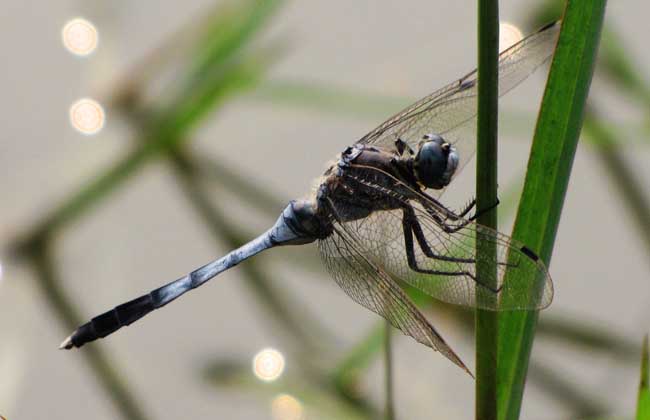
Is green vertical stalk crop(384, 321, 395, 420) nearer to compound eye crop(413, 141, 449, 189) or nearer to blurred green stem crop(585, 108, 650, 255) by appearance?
compound eye crop(413, 141, 449, 189)

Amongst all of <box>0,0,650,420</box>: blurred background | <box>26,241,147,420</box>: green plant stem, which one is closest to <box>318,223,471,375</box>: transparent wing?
<box>0,0,650,420</box>: blurred background

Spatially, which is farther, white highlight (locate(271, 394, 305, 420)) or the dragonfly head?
white highlight (locate(271, 394, 305, 420))

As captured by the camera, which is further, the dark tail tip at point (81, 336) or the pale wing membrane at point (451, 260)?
the dark tail tip at point (81, 336)

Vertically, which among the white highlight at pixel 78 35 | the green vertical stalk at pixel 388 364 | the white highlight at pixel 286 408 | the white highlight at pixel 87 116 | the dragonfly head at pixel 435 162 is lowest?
the green vertical stalk at pixel 388 364

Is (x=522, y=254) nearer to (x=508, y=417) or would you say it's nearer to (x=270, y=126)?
(x=508, y=417)

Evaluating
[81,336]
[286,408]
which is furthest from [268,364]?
[81,336]

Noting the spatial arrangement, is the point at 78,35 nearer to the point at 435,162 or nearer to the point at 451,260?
the point at 435,162

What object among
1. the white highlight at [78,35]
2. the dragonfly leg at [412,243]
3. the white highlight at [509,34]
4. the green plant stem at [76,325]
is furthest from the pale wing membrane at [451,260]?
the white highlight at [78,35]

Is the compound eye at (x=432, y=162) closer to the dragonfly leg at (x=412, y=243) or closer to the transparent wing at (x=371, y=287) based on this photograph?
the dragonfly leg at (x=412, y=243)
